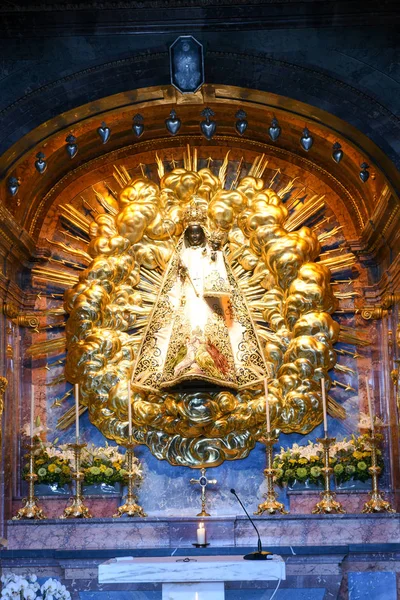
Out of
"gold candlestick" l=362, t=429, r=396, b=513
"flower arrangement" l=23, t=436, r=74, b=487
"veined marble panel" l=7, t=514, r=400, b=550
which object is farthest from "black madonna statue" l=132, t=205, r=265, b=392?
"veined marble panel" l=7, t=514, r=400, b=550

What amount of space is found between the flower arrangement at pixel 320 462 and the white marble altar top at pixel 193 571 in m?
3.76

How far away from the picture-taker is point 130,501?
10531mm

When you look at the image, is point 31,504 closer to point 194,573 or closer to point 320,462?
point 320,462

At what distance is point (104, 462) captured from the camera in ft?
37.8

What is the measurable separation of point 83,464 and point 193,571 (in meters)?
4.35

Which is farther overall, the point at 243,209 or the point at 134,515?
the point at 243,209

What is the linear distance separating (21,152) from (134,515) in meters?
3.99

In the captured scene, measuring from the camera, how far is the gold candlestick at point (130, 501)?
34.2 feet

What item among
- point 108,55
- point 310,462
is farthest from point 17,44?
point 310,462

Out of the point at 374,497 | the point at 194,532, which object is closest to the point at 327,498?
the point at 374,497

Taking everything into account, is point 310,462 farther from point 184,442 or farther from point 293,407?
point 184,442

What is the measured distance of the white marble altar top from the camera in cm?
736

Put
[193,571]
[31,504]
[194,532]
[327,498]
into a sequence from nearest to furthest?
[193,571] → [194,532] → [327,498] → [31,504]

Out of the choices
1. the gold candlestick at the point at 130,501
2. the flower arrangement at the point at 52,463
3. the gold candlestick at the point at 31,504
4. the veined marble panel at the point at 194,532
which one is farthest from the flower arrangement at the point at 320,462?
Result: the gold candlestick at the point at 31,504
